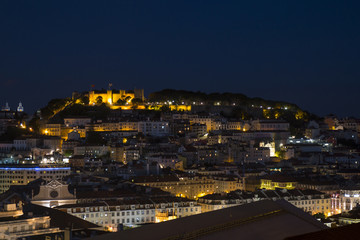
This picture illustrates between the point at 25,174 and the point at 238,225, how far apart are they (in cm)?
3614

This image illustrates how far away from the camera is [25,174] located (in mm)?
38156

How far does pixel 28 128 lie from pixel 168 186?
77.6 ft

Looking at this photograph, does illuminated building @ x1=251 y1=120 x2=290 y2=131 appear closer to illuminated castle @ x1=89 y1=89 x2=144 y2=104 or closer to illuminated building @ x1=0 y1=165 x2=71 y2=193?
illuminated castle @ x1=89 y1=89 x2=144 y2=104

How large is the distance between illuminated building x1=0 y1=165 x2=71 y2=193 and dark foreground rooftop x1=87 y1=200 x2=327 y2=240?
3512 cm

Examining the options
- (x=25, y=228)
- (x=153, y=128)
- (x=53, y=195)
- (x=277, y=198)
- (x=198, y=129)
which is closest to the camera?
(x=25, y=228)

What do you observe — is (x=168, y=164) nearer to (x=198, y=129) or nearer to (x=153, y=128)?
(x=153, y=128)

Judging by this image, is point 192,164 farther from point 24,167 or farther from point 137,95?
point 137,95

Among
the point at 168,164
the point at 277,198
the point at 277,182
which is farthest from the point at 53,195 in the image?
the point at 168,164

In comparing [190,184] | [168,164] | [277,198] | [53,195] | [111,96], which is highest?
[111,96]

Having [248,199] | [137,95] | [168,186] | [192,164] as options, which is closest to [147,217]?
[248,199]

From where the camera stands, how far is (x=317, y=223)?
370cm

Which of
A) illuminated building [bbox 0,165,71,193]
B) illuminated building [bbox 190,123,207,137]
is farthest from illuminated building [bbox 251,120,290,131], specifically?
illuminated building [bbox 0,165,71,193]

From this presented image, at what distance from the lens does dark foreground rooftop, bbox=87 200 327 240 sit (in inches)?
131

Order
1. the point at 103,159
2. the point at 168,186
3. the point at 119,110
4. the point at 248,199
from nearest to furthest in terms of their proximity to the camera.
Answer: the point at 248,199, the point at 168,186, the point at 103,159, the point at 119,110
